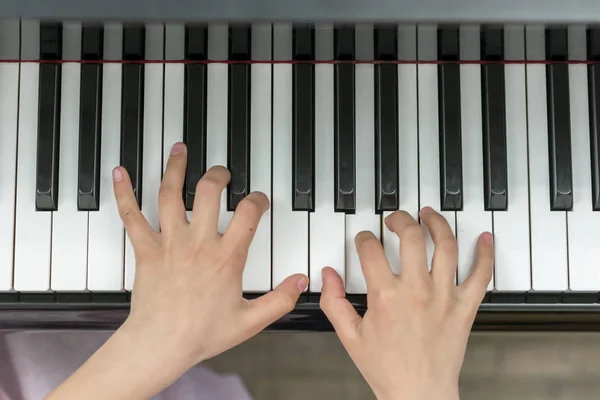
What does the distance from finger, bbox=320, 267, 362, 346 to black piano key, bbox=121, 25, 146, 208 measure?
12.4 inches

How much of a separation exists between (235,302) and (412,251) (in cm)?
27

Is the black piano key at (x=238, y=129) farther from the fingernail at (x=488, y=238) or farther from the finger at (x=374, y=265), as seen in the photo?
the fingernail at (x=488, y=238)

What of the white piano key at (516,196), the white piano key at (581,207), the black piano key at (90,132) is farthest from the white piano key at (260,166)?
the white piano key at (581,207)

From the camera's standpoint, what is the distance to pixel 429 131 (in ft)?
2.61

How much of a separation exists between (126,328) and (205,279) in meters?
0.13

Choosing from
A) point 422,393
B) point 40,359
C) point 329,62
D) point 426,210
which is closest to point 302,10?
point 329,62

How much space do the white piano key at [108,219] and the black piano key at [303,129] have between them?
10.6 inches

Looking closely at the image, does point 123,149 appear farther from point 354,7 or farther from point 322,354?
point 322,354

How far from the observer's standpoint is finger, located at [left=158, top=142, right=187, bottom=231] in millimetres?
748

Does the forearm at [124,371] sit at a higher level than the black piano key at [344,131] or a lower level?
lower

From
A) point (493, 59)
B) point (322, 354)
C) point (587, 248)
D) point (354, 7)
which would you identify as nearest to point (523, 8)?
point (493, 59)

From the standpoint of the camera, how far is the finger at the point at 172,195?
29.4 inches

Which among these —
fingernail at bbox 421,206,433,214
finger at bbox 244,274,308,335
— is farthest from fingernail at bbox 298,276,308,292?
fingernail at bbox 421,206,433,214

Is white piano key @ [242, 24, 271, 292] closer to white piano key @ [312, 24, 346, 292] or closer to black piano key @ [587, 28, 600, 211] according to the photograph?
white piano key @ [312, 24, 346, 292]
